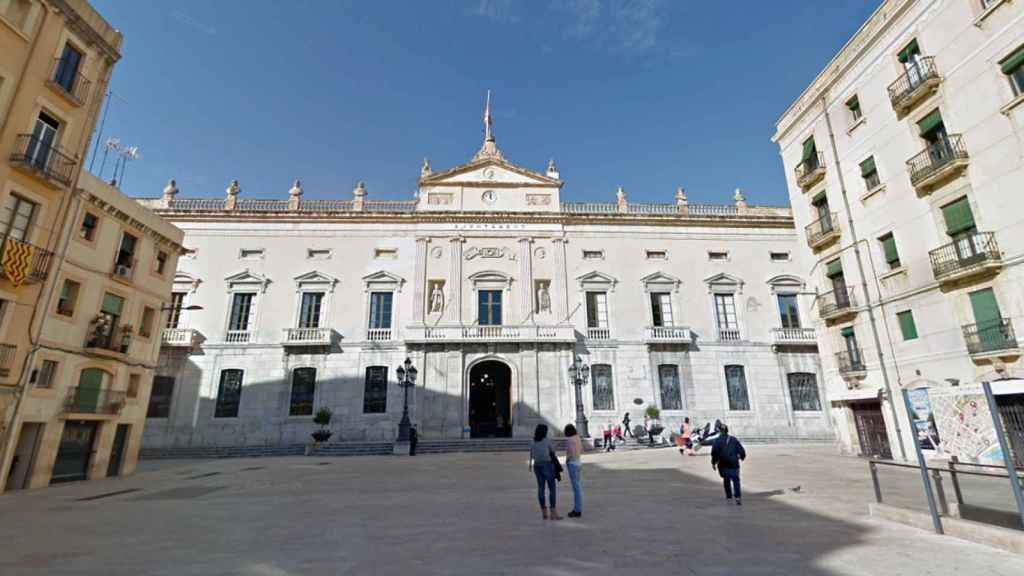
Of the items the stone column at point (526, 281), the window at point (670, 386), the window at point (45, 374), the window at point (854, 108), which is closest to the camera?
the window at point (45, 374)

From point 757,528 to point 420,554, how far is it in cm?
463

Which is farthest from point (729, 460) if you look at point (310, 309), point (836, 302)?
point (310, 309)

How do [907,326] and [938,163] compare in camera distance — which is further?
[907,326]

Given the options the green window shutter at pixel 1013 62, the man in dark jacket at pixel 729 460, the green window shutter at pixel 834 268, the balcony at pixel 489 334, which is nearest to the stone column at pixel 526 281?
the balcony at pixel 489 334

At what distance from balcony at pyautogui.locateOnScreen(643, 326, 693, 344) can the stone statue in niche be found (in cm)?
1182

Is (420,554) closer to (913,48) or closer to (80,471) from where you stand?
(80,471)

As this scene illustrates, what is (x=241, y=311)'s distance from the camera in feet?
88.7

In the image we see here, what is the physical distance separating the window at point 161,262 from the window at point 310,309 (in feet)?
29.0

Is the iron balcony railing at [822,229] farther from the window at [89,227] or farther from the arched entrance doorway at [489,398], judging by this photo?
the window at [89,227]

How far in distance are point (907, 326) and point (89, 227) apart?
27.4 m

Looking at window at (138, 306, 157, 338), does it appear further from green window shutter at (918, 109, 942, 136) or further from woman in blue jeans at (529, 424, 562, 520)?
green window shutter at (918, 109, 942, 136)

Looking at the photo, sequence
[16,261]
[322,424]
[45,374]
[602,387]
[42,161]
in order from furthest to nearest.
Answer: [602,387], [322,424], [45,374], [42,161], [16,261]

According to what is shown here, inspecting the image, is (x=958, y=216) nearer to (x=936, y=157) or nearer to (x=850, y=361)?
(x=936, y=157)

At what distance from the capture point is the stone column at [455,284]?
27.1 m
